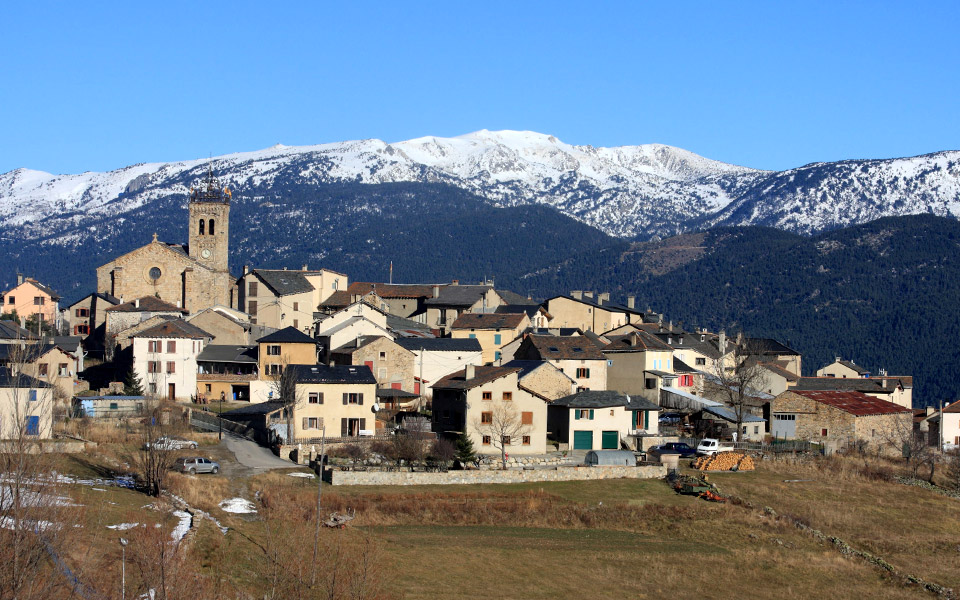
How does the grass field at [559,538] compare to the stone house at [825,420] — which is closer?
the grass field at [559,538]

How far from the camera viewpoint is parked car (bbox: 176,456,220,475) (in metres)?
52.2

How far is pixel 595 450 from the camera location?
6412cm

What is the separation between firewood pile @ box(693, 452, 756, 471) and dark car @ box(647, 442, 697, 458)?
1.35 m

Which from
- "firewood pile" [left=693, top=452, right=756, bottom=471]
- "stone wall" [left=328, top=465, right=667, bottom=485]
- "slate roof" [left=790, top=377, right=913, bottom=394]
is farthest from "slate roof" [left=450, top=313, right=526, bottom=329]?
"stone wall" [left=328, top=465, right=667, bottom=485]

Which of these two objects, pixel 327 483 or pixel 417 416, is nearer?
pixel 327 483

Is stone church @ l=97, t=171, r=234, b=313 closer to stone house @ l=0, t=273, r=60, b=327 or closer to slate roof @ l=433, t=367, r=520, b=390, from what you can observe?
stone house @ l=0, t=273, r=60, b=327

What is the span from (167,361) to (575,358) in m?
26.0

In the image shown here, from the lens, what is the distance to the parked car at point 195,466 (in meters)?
A: 52.2

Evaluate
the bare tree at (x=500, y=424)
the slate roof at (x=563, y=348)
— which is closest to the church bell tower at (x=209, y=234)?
the slate roof at (x=563, y=348)

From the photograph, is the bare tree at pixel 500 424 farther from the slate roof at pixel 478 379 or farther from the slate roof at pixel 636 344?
the slate roof at pixel 636 344

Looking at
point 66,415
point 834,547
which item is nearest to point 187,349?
point 66,415

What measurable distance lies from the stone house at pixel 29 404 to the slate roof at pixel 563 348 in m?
32.5

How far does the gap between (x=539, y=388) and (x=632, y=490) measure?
13449mm

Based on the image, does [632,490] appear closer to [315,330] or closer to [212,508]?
[212,508]
